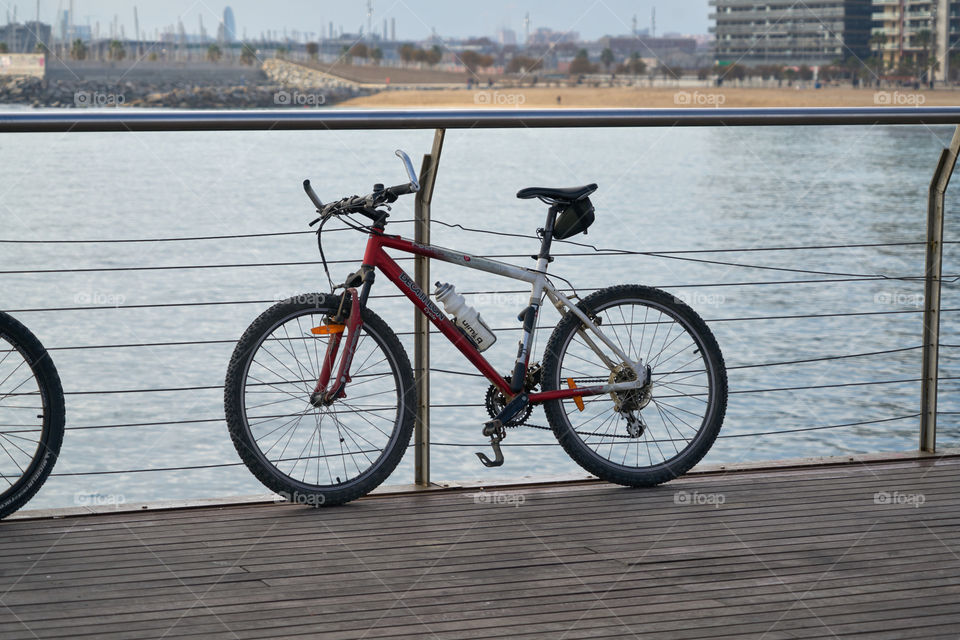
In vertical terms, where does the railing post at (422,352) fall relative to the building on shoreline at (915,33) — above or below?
below

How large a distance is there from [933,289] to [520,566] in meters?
1.67

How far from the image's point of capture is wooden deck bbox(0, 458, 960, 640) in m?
2.15

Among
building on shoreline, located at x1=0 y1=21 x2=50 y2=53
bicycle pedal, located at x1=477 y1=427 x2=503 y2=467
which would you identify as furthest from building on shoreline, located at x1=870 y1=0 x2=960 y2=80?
bicycle pedal, located at x1=477 y1=427 x2=503 y2=467

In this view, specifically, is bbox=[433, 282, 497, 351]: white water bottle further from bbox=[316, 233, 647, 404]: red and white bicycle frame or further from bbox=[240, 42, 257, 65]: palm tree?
bbox=[240, 42, 257, 65]: palm tree

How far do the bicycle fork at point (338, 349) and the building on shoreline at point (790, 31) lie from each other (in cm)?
6366

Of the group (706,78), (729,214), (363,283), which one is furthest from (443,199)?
(706,78)

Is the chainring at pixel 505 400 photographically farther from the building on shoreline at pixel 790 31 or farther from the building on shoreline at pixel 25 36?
the building on shoreline at pixel 790 31

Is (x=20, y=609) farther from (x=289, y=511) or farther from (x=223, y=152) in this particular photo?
(x=223, y=152)

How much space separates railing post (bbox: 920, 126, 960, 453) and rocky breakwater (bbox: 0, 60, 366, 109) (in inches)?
1692

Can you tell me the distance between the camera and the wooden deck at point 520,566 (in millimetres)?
2148

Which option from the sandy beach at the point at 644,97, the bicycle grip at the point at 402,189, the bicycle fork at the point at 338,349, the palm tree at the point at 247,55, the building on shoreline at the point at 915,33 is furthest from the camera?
the building on shoreline at the point at 915,33

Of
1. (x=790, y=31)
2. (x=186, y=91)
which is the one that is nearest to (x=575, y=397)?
(x=186, y=91)

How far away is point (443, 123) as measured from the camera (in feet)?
9.67

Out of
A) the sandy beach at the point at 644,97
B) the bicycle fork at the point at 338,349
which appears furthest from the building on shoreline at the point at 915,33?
the bicycle fork at the point at 338,349
